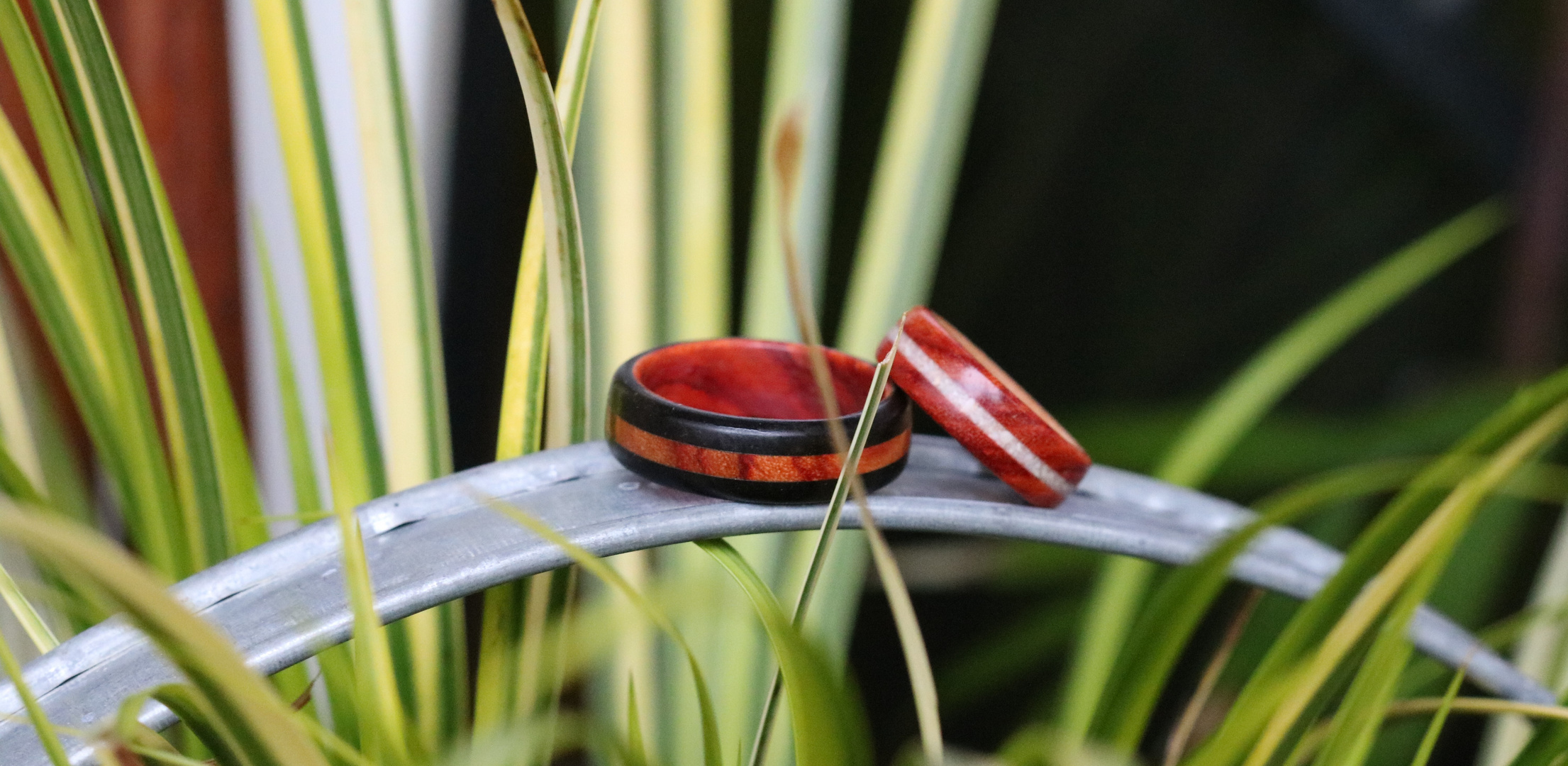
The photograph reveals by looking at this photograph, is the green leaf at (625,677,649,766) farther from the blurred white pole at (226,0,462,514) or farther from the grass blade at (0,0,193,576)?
the blurred white pole at (226,0,462,514)

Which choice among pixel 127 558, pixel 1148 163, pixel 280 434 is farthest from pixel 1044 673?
pixel 127 558

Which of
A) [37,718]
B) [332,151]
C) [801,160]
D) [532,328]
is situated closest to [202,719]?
[37,718]

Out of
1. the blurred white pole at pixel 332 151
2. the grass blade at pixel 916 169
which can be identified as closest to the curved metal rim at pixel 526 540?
the grass blade at pixel 916 169

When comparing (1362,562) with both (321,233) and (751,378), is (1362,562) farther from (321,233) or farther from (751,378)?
(321,233)

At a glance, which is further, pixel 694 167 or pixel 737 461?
pixel 694 167

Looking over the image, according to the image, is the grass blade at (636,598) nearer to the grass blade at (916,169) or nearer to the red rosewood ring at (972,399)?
the red rosewood ring at (972,399)

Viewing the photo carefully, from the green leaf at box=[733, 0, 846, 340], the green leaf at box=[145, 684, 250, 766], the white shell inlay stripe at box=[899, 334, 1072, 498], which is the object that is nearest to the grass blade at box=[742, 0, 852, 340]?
the green leaf at box=[733, 0, 846, 340]
